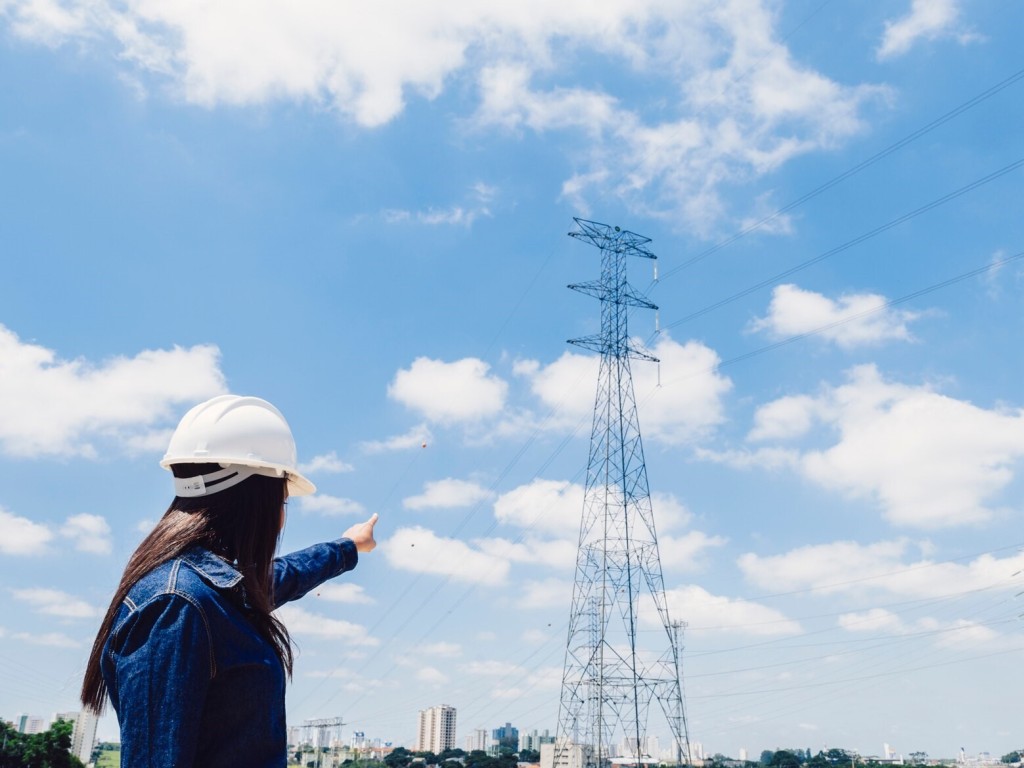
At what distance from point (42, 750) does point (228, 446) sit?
258 feet

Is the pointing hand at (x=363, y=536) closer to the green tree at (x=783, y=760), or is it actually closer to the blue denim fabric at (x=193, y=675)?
the blue denim fabric at (x=193, y=675)

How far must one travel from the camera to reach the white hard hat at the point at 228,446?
197cm

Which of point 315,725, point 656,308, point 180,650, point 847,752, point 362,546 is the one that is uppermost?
point 656,308

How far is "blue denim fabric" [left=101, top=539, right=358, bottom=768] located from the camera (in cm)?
154

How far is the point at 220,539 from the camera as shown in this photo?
189 cm

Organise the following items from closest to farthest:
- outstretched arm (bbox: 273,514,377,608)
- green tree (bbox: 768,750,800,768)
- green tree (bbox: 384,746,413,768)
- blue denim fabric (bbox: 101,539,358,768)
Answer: blue denim fabric (bbox: 101,539,358,768)
outstretched arm (bbox: 273,514,377,608)
green tree (bbox: 384,746,413,768)
green tree (bbox: 768,750,800,768)

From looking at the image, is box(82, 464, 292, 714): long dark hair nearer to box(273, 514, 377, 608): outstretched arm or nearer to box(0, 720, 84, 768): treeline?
box(273, 514, 377, 608): outstretched arm

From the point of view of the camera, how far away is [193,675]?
1565mm

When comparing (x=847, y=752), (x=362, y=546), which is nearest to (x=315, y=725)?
(x=362, y=546)

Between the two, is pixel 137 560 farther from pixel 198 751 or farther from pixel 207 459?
pixel 198 751

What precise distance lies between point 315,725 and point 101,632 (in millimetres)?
99399

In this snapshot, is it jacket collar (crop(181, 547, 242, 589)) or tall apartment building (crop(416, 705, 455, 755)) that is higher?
jacket collar (crop(181, 547, 242, 589))

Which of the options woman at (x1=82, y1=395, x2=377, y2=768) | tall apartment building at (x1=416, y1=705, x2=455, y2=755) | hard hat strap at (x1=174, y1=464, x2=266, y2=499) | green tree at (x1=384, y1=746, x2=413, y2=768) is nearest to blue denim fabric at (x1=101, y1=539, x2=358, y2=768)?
woman at (x1=82, y1=395, x2=377, y2=768)

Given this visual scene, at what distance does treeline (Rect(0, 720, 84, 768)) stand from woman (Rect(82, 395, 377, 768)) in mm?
78515
